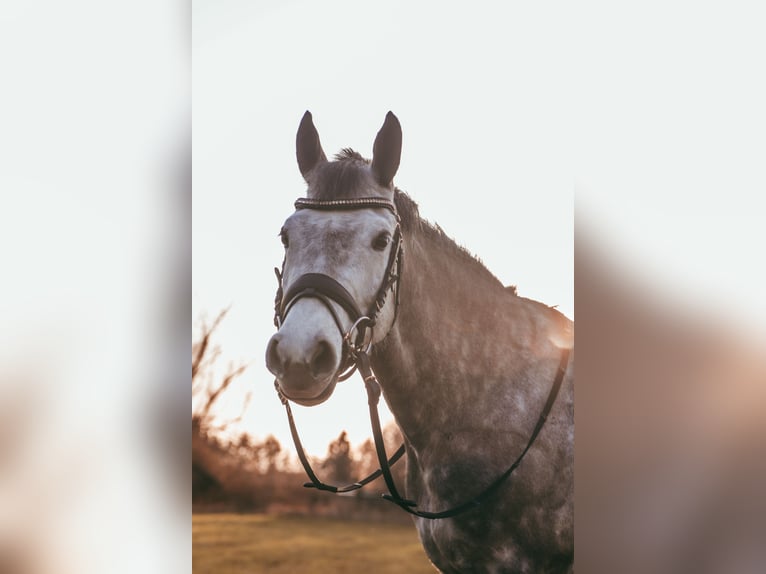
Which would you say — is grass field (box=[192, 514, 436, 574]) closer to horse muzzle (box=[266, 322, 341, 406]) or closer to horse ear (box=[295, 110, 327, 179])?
horse muzzle (box=[266, 322, 341, 406])

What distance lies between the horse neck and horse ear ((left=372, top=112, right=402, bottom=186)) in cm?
20

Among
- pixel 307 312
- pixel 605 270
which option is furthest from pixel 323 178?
pixel 605 270

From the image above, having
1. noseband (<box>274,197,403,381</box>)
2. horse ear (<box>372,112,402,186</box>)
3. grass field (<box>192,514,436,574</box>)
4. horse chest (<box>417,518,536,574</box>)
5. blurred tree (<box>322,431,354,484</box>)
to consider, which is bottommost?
grass field (<box>192,514,436,574</box>)

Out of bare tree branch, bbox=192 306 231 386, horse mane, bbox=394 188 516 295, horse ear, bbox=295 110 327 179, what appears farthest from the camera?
bare tree branch, bbox=192 306 231 386

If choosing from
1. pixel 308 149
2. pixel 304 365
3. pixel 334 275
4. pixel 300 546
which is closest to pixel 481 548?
pixel 300 546

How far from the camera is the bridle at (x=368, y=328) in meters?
2.05

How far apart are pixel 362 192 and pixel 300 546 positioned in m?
1.15

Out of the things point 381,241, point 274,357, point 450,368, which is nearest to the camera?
point 274,357

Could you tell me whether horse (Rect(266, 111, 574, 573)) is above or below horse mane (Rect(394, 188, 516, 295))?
below

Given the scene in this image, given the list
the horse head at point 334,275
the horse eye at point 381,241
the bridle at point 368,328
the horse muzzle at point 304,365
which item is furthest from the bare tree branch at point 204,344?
the horse eye at point 381,241

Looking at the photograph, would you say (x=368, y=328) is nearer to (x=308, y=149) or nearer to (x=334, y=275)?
(x=334, y=275)

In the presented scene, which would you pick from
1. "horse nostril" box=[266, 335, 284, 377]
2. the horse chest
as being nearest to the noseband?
"horse nostril" box=[266, 335, 284, 377]

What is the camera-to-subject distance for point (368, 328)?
212 centimetres

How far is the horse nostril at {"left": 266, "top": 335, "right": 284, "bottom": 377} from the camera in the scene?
6.59 feet
